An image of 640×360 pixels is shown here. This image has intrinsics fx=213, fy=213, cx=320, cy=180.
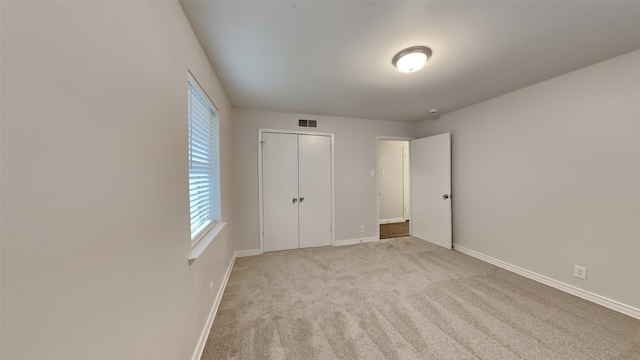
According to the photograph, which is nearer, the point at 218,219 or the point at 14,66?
the point at 14,66

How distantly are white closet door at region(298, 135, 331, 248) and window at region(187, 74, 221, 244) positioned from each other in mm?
1504

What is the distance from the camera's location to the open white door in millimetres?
3580

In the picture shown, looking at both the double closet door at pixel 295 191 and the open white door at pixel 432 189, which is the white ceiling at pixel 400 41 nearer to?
the double closet door at pixel 295 191

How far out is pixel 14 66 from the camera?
447mm

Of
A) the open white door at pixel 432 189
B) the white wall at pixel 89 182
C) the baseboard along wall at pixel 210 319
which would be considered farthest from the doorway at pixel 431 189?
the white wall at pixel 89 182

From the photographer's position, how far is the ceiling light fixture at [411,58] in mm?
1762

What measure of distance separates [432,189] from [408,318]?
2.57 m

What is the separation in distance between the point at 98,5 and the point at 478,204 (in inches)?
161

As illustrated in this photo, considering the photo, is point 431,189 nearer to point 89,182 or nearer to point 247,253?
point 247,253

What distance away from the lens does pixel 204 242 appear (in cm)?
179

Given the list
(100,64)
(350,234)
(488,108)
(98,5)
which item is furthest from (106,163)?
(488,108)

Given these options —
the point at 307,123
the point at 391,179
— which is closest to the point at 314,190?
the point at 307,123

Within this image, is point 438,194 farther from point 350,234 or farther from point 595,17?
point 595,17

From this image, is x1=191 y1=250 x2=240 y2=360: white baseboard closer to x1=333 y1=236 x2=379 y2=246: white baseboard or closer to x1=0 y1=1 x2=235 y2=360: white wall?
x1=0 y1=1 x2=235 y2=360: white wall
